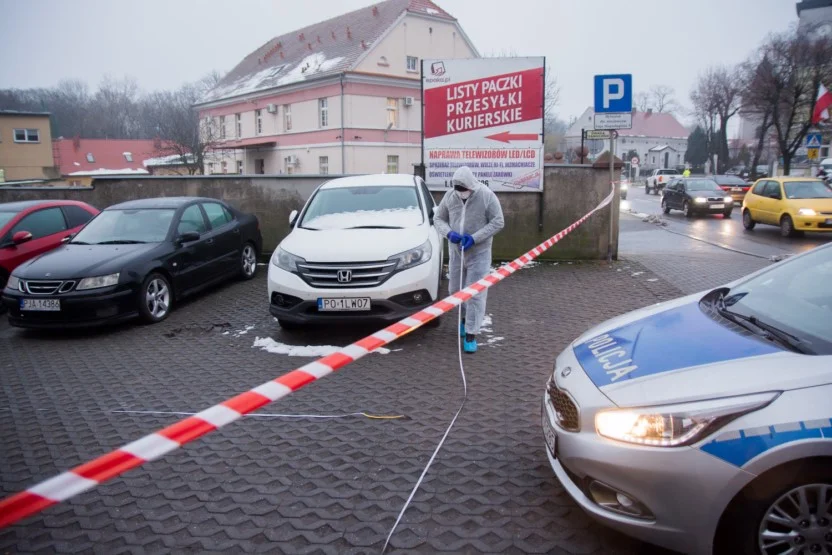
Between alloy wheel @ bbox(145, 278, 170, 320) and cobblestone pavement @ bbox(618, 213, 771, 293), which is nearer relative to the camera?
alloy wheel @ bbox(145, 278, 170, 320)

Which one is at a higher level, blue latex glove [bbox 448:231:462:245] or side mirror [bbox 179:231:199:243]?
blue latex glove [bbox 448:231:462:245]

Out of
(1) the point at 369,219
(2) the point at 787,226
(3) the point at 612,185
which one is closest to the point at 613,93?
(3) the point at 612,185

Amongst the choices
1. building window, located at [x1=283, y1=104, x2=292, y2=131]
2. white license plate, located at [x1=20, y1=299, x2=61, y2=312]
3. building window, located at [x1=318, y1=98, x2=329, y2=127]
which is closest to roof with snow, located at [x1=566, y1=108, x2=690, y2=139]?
building window, located at [x1=283, y1=104, x2=292, y2=131]

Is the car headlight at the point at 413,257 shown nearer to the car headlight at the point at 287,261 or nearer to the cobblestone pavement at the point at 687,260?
the car headlight at the point at 287,261

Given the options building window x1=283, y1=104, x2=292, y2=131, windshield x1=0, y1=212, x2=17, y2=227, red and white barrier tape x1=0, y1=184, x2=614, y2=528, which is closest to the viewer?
red and white barrier tape x1=0, y1=184, x2=614, y2=528

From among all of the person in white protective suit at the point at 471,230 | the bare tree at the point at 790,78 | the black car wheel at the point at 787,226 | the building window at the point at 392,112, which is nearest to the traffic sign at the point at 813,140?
the black car wheel at the point at 787,226

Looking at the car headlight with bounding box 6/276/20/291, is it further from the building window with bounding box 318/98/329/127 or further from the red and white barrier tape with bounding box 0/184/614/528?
the building window with bounding box 318/98/329/127

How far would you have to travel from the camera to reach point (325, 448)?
4180 millimetres

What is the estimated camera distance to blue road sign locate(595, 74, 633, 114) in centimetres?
1041

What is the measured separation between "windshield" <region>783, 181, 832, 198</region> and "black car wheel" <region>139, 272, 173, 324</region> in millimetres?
16980

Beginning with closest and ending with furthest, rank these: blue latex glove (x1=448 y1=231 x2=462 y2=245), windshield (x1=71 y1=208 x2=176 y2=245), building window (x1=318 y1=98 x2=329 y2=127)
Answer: blue latex glove (x1=448 y1=231 x2=462 y2=245) < windshield (x1=71 y1=208 x2=176 y2=245) < building window (x1=318 y1=98 x2=329 y2=127)

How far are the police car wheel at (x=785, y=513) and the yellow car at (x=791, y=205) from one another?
646 inches

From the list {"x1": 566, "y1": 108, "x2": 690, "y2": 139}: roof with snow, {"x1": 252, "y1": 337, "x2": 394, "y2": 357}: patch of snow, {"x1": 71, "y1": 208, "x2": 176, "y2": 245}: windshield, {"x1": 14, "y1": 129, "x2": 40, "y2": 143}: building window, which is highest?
{"x1": 566, "y1": 108, "x2": 690, "y2": 139}: roof with snow

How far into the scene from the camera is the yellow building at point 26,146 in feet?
179
